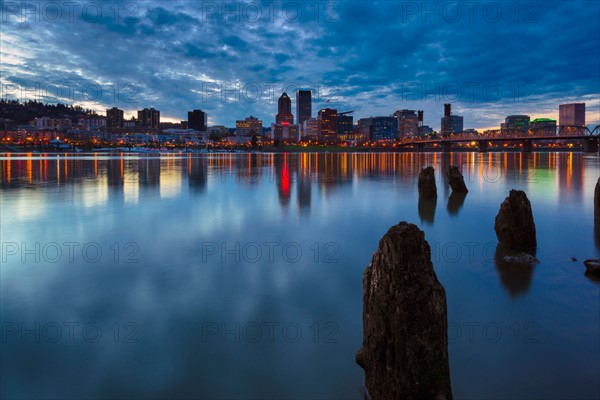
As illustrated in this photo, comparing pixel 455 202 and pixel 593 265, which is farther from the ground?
pixel 455 202

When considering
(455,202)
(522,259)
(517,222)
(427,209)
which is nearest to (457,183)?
(455,202)

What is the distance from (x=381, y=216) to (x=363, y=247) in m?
5.51

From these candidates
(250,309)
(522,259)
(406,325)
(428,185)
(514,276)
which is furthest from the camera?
(428,185)

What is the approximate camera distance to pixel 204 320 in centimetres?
671

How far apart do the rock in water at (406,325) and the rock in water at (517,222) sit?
8.40m

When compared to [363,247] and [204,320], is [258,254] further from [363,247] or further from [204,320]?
[204,320]

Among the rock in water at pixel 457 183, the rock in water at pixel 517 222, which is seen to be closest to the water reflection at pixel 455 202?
the rock in water at pixel 457 183

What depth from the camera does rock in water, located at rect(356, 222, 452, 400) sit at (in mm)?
4125

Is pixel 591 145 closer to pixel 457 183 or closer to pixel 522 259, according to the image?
pixel 457 183

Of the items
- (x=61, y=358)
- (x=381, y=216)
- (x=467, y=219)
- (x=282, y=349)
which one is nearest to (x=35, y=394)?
(x=61, y=358)

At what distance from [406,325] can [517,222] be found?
30.0 feet

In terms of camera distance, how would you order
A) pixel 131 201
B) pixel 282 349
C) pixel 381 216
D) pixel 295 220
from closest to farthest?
pixel 282 349 < pixel 295 220 < pixel 381 216 < pixel 131 201

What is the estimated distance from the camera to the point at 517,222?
11477mm

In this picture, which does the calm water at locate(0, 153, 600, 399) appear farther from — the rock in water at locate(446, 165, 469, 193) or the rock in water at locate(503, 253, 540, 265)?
the rock in water at locate(446, 165, 469, 193)
